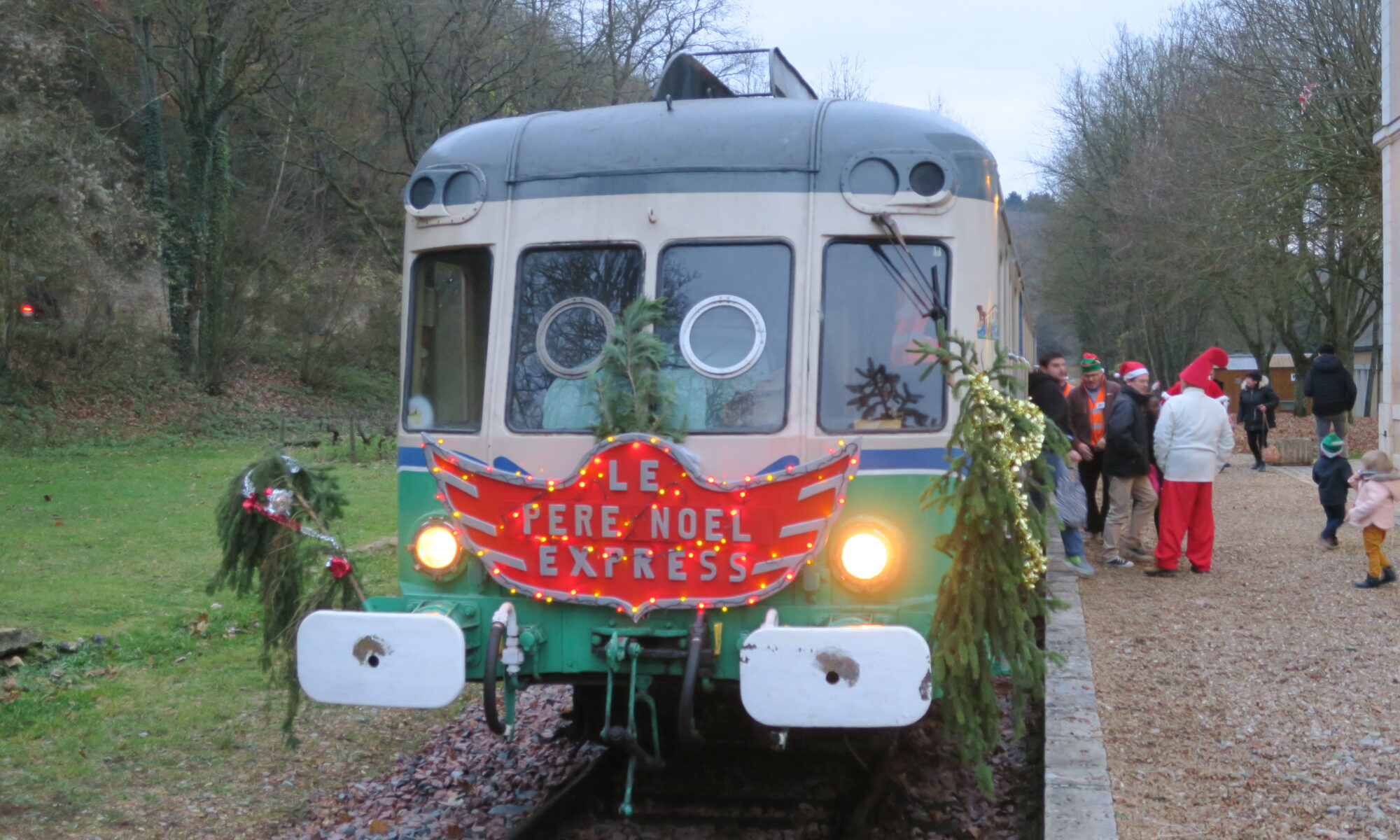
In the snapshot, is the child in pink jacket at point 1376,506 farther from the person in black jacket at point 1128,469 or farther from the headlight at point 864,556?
the headlight at point 864,556

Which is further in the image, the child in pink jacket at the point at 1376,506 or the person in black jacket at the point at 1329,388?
the person in black jacket at the point at 1329,388

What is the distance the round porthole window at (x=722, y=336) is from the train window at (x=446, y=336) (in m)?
0.91

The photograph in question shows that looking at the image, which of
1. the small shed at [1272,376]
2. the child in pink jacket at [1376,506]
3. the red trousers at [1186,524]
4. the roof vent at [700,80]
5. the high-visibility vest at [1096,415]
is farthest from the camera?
the small shed at [1272,376]

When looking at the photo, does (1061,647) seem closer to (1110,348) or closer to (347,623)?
(347,623)

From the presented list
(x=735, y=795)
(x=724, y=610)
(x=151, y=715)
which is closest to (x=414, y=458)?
(x=724, y=610)

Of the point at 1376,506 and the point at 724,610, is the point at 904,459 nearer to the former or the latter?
the point at 724,610

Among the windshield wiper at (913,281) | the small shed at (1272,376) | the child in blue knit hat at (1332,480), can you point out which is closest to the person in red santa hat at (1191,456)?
Result: the child in blue knit hat at (1332,480)

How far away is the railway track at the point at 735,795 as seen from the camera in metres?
5.30

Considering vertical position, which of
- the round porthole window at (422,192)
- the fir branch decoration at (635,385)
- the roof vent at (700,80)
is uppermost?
the roof vent at (700,80)

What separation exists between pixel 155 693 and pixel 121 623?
1621 mm

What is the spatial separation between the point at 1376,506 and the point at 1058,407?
2.29 metres

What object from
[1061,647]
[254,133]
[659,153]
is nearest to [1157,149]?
[254,133]

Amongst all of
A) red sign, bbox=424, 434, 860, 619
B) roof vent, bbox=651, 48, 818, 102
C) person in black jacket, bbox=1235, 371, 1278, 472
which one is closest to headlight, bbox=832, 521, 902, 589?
red sign, bbox=424, 434, 860, 619

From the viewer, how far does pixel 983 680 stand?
4426 millimetres
